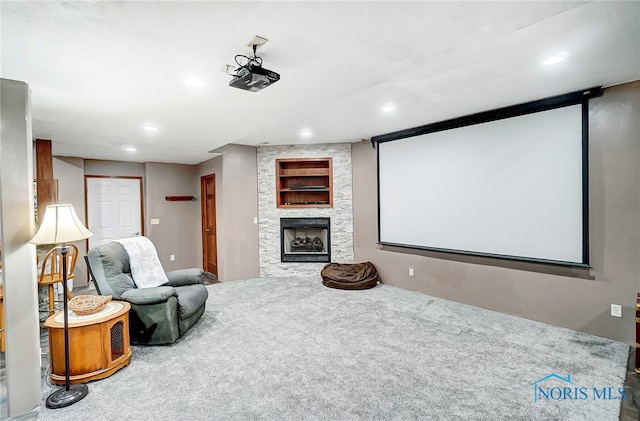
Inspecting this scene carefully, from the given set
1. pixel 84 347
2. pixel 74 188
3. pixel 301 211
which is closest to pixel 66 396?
pixel 84 347

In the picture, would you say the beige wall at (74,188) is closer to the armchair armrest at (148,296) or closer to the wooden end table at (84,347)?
the armchair armrest at (148,296)

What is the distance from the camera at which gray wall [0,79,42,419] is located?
2168mm

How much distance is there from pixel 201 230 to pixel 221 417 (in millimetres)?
5385

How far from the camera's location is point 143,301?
2975 mm

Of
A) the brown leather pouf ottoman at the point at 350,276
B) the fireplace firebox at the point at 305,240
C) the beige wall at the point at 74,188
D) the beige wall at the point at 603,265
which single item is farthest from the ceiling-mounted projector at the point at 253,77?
the beige wall at the point at 74,188

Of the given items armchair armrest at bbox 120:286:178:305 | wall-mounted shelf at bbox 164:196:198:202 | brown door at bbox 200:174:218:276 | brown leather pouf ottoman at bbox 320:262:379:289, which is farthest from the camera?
wall-mounted shelf at bbox 164:196:198:202

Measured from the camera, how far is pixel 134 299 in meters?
2.98

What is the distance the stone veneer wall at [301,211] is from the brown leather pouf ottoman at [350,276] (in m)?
0.39

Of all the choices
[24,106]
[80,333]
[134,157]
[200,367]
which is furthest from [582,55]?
[134,157]

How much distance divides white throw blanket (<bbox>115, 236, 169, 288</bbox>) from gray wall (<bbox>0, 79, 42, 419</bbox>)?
1143mm

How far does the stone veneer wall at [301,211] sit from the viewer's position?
5.88 metres

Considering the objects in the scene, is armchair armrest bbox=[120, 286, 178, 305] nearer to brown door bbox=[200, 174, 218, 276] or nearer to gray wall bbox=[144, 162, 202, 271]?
brown door bbox=[200, 174, 218, 276]

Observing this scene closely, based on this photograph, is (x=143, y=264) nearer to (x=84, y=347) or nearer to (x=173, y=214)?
(x=84, y=347)

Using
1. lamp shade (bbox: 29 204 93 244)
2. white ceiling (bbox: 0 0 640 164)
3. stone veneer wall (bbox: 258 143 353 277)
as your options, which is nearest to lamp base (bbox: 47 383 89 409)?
lamp shade (bbox: 29 204 93 244)
